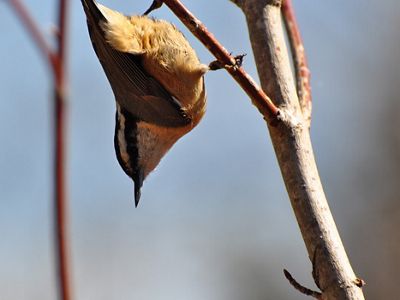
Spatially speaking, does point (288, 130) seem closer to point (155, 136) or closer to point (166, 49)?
point (166, 49)

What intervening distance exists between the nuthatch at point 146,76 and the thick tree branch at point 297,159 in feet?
2.49

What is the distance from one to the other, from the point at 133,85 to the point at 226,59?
1.12m

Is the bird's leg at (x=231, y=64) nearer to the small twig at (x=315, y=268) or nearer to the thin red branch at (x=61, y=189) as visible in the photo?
the small twig at (x=315, y=268)

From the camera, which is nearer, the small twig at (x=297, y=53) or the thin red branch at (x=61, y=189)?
the thin red branch at (x=61, y=189)

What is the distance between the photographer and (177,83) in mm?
3270

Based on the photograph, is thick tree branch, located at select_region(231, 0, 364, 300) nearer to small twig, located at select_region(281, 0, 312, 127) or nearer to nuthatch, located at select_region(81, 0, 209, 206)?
small twig, located at select_region(281, 0, 312, 127)

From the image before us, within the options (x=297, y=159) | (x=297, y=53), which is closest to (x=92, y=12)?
(x=297, y=53)

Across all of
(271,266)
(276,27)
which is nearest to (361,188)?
(271,266)

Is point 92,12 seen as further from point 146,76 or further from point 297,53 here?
point 297,53

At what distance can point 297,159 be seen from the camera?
2.04 metres

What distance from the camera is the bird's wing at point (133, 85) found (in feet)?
10.6

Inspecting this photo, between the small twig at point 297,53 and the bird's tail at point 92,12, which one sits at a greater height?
the bird's tail at point 92,12

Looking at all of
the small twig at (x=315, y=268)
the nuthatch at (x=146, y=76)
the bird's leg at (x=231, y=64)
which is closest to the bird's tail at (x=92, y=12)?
the nuthatch at (x=146, y=76)

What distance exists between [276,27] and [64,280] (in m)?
1.59
